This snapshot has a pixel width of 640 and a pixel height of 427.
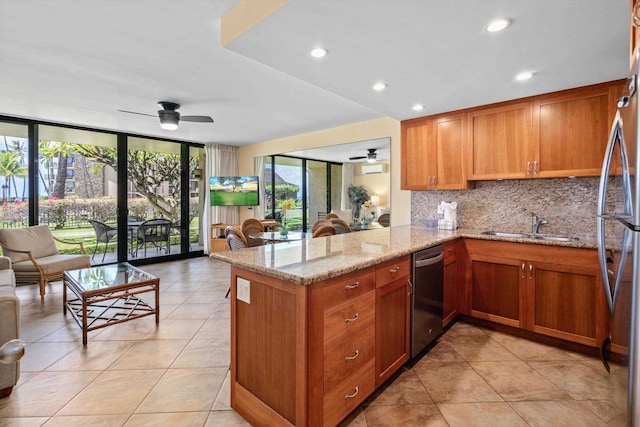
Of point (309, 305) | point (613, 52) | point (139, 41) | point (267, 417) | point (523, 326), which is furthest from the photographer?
point (523, 326)

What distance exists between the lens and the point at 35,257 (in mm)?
4188

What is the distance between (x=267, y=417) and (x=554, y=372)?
206cm

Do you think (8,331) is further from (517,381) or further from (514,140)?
(514,140)

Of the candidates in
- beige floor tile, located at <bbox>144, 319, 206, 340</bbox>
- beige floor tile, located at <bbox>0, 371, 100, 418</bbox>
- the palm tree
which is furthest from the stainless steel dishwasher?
the palm tree

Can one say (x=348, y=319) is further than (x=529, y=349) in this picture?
No

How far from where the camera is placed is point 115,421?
5.60ft

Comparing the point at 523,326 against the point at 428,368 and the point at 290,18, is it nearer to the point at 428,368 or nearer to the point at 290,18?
the point at 428,368

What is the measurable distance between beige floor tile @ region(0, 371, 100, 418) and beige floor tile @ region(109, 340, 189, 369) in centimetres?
20

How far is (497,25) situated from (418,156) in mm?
2029

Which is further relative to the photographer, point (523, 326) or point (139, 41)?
point (523, 326)

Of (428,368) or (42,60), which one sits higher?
(42,60)

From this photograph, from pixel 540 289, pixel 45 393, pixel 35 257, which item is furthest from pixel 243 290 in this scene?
pixel 35 257

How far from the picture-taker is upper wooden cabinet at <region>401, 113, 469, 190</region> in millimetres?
3426

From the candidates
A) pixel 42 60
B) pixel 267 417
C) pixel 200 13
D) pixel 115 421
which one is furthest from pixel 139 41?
pixel 267 417
